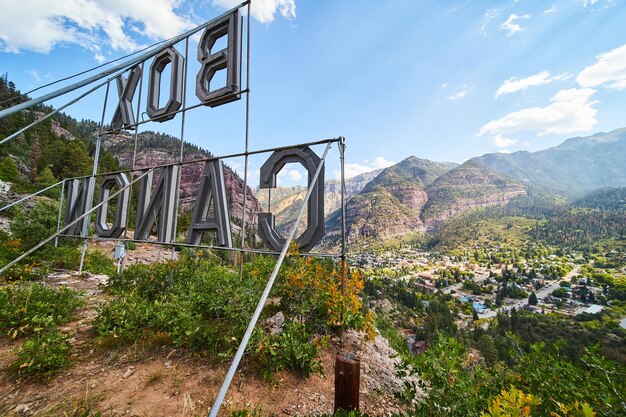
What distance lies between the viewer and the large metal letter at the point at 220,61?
19.9 feet

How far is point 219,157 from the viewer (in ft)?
19.4

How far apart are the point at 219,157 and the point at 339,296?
4092mm

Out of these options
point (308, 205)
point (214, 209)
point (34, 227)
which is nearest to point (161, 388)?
point (214, 209)

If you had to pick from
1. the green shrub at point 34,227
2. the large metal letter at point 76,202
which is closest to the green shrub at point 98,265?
the green shrub at point 34,227

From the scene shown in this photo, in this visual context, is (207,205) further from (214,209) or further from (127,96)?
(127,96)

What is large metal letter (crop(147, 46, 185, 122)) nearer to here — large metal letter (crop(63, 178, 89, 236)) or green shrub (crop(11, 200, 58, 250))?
large metal letter (crop(63, 178, 89, 236))

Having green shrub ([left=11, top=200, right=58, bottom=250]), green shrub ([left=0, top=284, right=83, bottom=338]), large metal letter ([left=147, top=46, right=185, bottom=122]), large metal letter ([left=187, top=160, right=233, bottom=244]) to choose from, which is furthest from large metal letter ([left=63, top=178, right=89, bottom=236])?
green shrub ([left=11, top=200, right=58, bottom=250])

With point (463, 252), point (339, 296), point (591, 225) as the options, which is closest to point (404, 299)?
point (339, 296)

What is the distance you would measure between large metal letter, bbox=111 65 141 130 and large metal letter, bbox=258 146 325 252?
611cm

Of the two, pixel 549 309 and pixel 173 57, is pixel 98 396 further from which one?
pixel 549 309

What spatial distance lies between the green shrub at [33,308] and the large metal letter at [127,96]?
209 inches

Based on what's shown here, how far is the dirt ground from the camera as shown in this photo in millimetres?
3350

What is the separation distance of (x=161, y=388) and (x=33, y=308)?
175 inches

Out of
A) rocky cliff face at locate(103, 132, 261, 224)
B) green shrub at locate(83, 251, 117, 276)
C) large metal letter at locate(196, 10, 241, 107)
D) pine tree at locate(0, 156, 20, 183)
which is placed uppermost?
rocky cliff face at locate(103, 132, 261, 224)
